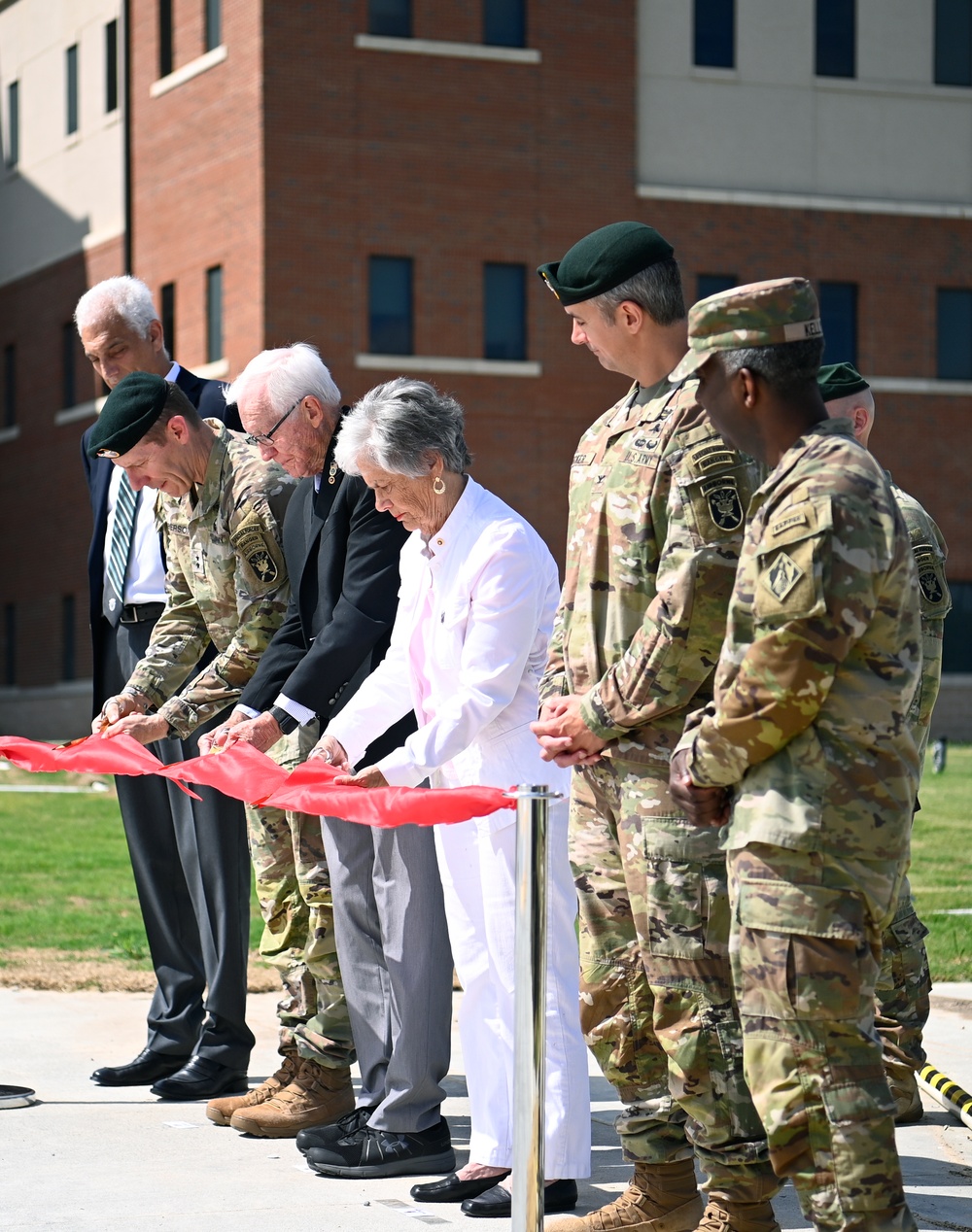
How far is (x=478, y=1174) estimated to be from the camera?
17.0 feet

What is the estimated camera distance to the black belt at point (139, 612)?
703cm

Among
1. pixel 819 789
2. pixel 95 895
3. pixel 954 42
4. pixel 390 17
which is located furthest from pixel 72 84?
pixel 819 789

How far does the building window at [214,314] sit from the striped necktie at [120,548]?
25.6 m

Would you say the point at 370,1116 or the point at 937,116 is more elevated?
the point at 937,116

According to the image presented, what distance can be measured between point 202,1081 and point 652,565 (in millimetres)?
3076

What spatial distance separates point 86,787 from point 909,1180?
20.5 m

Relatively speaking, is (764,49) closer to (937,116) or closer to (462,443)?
(937,116)

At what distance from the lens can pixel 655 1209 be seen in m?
4.65

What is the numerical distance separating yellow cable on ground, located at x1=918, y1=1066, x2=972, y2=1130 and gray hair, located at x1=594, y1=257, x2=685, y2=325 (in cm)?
284

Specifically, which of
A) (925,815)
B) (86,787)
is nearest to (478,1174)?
(925,815)

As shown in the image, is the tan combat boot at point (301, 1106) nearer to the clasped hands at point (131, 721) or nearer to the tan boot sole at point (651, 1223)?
the clasped hands at point (131, 721)

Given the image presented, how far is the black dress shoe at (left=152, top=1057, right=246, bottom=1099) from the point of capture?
21.4 ft

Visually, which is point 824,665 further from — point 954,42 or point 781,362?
point 954,42

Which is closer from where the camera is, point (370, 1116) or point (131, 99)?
point (370, 1116)
